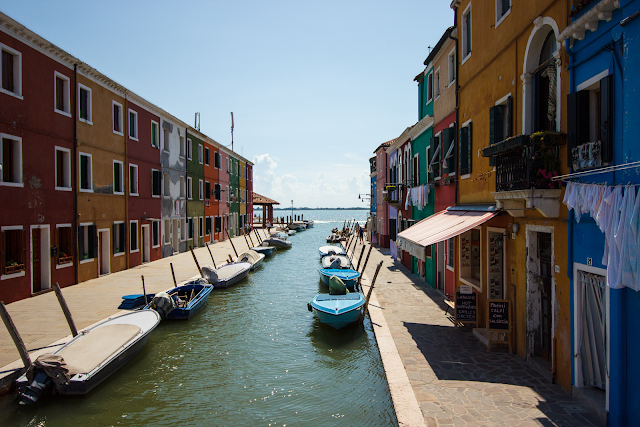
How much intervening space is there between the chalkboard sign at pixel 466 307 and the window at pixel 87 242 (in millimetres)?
15515

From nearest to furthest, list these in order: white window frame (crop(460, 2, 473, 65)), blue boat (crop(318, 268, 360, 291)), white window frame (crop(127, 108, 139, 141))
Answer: white window frame (crop(460, 2, 473, 65)) → blue boat (crop(318, 268, 360, 291)) → white window frame (crop(127, 108, 139, 141))

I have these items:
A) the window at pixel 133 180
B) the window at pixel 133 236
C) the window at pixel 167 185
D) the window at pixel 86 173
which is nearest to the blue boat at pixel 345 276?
the window at pixel 133 236

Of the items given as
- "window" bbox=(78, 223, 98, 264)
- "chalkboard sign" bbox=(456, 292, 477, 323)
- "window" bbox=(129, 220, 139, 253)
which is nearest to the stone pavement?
"chalkboard sign" bbox=(456, 292, 477, 323)

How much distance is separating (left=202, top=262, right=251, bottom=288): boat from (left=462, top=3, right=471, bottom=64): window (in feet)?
45.1

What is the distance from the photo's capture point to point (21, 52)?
1403 centimetres

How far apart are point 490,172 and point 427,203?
6483 millimetres

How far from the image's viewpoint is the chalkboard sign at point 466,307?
1027 cm

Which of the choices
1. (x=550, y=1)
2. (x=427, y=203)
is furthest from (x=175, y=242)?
(x=550, y=1)

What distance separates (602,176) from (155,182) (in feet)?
81.3

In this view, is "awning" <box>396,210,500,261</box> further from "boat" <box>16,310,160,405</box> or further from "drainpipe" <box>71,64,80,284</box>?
"drainpipe" <box>71,64,80,284</box>

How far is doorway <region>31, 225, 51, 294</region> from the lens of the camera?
14805mm

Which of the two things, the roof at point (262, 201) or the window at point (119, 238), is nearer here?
the window at point (119, 238)

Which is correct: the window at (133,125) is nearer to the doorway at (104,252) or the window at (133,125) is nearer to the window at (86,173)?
the window at (86,173)

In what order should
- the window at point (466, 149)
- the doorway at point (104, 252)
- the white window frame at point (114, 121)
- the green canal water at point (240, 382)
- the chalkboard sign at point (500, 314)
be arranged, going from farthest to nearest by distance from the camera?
the white window frame at point (114, 121) < the doorway at point (104, 252) < the window at point (466, 149) < the chalkboard sign at point (500, 314) < the green canal water at point (240, 382)
